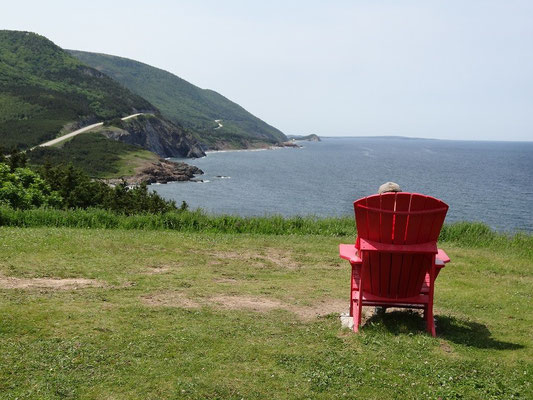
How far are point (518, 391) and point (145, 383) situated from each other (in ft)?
11.4

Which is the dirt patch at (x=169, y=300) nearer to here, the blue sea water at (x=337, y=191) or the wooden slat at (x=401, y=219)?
the wooden slat at (x=401, y=219)

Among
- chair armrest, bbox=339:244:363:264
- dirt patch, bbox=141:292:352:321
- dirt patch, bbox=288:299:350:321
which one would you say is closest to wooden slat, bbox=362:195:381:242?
chair armrest, bbox=339:244:363:264

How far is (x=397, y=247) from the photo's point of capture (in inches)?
245

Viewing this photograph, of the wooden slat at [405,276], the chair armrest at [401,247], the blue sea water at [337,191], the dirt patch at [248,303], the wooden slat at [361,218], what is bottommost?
the blue sea water at [337,191]

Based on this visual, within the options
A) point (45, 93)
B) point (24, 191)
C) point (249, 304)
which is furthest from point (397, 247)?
point (45, 93)

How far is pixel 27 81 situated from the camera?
13150cm

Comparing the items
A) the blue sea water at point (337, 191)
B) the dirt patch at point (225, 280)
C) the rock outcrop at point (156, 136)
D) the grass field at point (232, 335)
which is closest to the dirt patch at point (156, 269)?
the grass field at point (232, 335)

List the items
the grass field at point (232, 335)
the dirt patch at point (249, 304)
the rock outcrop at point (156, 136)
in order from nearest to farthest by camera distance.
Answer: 1. the grass field at point (232, 335)
2. the dirt patch at point (249, 304)
3. the rock outcrop at point (156, 136)

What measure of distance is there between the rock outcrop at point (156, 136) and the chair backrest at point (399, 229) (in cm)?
10578

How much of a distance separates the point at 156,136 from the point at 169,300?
124119mm

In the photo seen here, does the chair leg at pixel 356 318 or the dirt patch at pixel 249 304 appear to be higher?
the chair leg at pixel 356 318

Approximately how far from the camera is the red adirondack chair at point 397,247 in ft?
20.2

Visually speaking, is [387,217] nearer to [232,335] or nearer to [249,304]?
[232,335]

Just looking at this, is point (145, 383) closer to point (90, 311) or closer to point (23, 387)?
point (23, 387)
